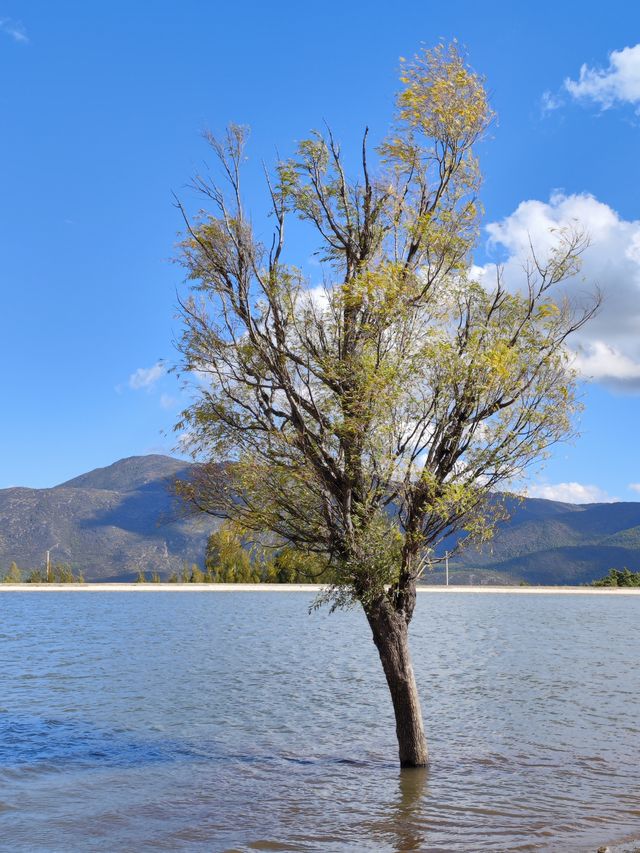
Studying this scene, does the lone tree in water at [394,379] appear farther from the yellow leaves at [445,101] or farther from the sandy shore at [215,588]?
the sandy shore at [215,588]

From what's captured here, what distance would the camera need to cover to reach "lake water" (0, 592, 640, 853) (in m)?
13.0

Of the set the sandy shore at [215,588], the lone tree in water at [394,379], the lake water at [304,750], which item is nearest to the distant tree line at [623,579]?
the sandy shore at [215,588]

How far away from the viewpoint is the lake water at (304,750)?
13.0 meters

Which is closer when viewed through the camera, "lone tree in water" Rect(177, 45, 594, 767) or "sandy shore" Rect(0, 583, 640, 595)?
"lone tree in water" Rect(177, 45, 594, 767)

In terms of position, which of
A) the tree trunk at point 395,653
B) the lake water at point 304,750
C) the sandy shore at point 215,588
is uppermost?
the tree trunk at point 395,653

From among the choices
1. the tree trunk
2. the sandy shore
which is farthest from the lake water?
the sandy shore

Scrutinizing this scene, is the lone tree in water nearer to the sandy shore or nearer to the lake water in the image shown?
the lake water

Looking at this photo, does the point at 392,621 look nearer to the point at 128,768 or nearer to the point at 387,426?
the point at 387,426

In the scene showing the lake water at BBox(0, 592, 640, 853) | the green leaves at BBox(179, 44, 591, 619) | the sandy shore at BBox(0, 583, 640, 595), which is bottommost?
the lake water at BBox(0, 592, 640, 853)

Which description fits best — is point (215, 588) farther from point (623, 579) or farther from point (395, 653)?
point (395, 653)

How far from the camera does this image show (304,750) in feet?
61.3

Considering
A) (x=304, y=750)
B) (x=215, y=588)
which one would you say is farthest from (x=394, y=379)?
(x=215, y=588)

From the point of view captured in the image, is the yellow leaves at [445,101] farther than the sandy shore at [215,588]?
No

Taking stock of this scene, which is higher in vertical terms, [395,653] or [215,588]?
[395,653]
